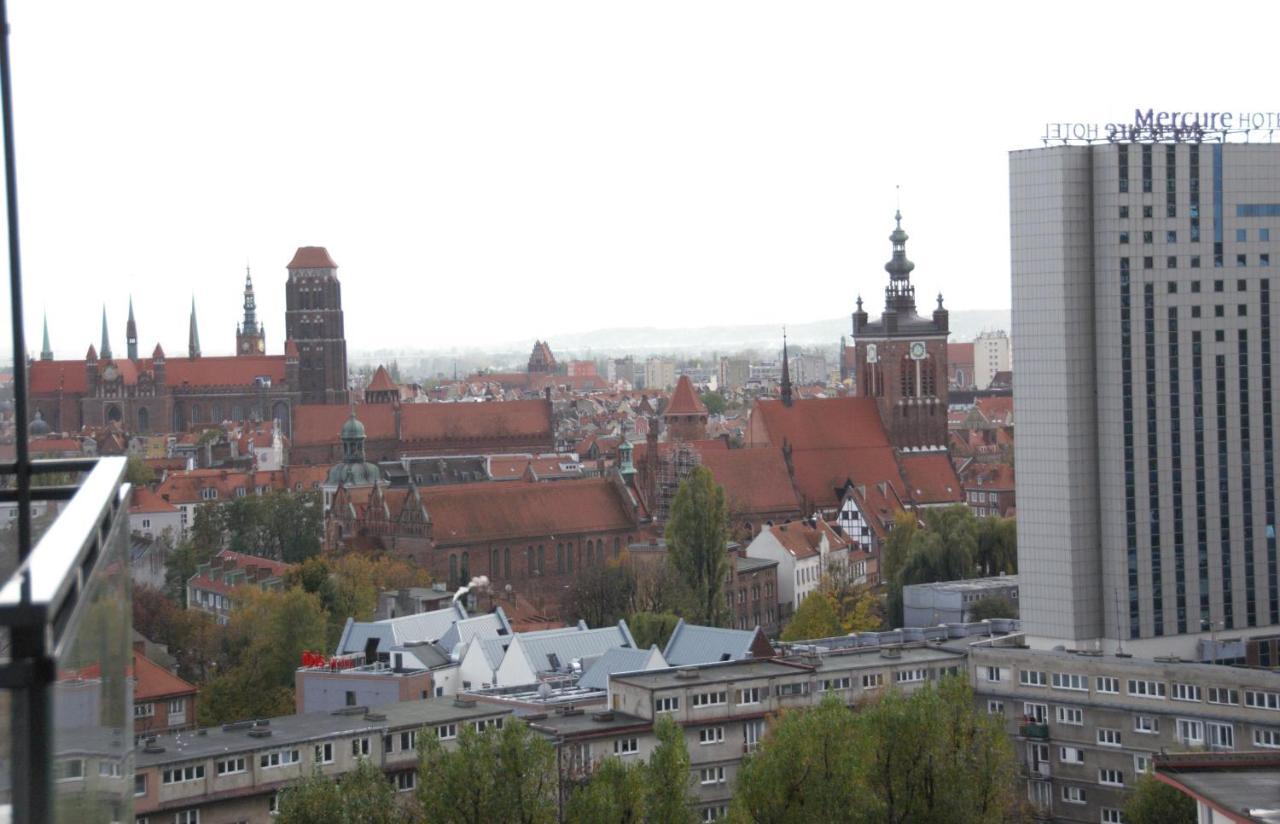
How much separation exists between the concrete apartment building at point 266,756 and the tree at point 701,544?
2480 centimetres

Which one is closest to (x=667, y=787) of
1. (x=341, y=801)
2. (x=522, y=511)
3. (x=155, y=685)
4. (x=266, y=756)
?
(x=341, y=801)

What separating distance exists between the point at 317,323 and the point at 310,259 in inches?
173

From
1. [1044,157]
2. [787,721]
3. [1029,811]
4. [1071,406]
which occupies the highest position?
[1044,157]

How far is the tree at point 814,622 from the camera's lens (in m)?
54.6

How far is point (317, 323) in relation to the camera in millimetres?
126000

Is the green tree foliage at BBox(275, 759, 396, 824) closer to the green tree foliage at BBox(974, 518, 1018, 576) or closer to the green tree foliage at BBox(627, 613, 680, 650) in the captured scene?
the green tree foliage at BBox(627, 613, 680, 650)

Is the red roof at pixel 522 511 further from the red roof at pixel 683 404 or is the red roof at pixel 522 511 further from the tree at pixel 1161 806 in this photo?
the tree at pixel 1161 806

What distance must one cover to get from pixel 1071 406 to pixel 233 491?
58438mm

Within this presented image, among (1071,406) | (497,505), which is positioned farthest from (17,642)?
(497,505)

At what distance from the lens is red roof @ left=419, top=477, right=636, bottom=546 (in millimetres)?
68438

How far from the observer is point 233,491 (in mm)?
94312

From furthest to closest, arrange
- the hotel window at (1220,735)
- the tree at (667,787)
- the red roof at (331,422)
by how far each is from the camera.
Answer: the red roof at (331,422) → the hotel window at (1220,735) → the tree at (667,787)

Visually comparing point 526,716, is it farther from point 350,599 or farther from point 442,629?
point 350,599

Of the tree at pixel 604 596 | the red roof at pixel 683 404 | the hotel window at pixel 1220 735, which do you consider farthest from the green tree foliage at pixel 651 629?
the red roof at pixel 683 404
